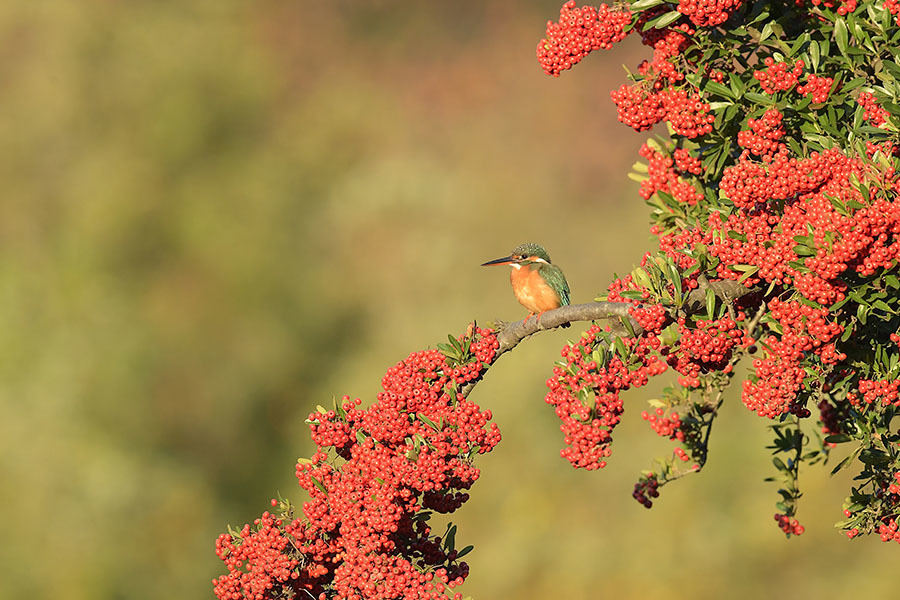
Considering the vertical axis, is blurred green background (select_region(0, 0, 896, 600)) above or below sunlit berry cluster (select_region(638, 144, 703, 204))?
above

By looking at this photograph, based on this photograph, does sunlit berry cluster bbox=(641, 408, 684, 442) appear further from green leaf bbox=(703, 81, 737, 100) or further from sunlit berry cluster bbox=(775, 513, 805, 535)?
green leaf bbox=(703, 81, 737, 100)

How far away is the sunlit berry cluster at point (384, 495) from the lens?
3.84m

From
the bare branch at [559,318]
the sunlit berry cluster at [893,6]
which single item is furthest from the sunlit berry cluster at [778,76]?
the bare branch at [559,318]

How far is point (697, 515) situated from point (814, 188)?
9201 mm

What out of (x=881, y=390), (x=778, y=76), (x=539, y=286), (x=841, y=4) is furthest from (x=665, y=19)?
(x=539, y=286)

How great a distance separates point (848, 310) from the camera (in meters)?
4.02

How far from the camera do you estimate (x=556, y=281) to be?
237 inches

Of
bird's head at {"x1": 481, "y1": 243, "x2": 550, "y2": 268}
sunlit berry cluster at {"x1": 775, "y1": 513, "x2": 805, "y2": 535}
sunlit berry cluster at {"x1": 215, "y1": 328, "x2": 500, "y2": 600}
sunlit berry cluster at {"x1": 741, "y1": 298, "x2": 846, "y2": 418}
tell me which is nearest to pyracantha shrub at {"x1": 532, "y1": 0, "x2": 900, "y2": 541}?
sunlit berry cluster at {"x1": 741, "y1": 298, "x2": 846, "y2": 418}

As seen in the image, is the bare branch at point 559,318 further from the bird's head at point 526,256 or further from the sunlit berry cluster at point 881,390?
the bird's head at point 526,256

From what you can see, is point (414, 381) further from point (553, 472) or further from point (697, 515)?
point (553, 472)

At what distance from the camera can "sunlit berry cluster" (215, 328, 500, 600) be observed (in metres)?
3.84

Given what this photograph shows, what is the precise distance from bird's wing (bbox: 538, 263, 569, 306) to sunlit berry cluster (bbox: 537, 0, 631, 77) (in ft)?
5.46

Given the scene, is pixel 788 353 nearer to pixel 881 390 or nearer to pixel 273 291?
pixel 881 390

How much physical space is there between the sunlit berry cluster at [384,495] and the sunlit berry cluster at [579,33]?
4.09ft
